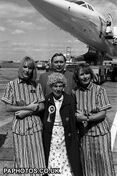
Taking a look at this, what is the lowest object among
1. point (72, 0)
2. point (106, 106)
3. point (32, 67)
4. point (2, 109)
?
point (2, 109)

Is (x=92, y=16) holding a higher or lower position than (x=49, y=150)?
higher

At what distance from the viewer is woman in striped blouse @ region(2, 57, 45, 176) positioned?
3.41 metres

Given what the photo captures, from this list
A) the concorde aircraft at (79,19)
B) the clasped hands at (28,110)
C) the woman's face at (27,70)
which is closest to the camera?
the clasped hands at (28,110)

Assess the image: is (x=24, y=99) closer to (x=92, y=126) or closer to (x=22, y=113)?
(x=22, y=113)

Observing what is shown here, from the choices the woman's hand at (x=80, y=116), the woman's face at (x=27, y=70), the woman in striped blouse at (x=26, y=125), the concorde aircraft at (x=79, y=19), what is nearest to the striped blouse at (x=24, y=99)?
the woman in striped blouse at (x=26, y=125)

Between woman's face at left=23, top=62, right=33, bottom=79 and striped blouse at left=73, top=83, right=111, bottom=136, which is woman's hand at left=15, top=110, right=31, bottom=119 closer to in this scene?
woman's face at left=23, top=62, right=33, bottom=79

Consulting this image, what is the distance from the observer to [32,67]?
3.46 m

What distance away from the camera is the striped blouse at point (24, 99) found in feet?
11.2

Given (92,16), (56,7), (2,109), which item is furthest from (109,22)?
(2,109)

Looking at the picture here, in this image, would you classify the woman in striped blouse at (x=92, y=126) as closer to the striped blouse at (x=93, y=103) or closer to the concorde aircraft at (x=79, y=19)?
the striped blouse at (x=93, y=103)

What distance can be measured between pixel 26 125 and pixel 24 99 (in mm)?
312

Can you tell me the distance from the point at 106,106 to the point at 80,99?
1.08 ft

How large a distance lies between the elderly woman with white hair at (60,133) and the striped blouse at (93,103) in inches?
7.5

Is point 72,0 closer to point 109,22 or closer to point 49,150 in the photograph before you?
point 109,22
